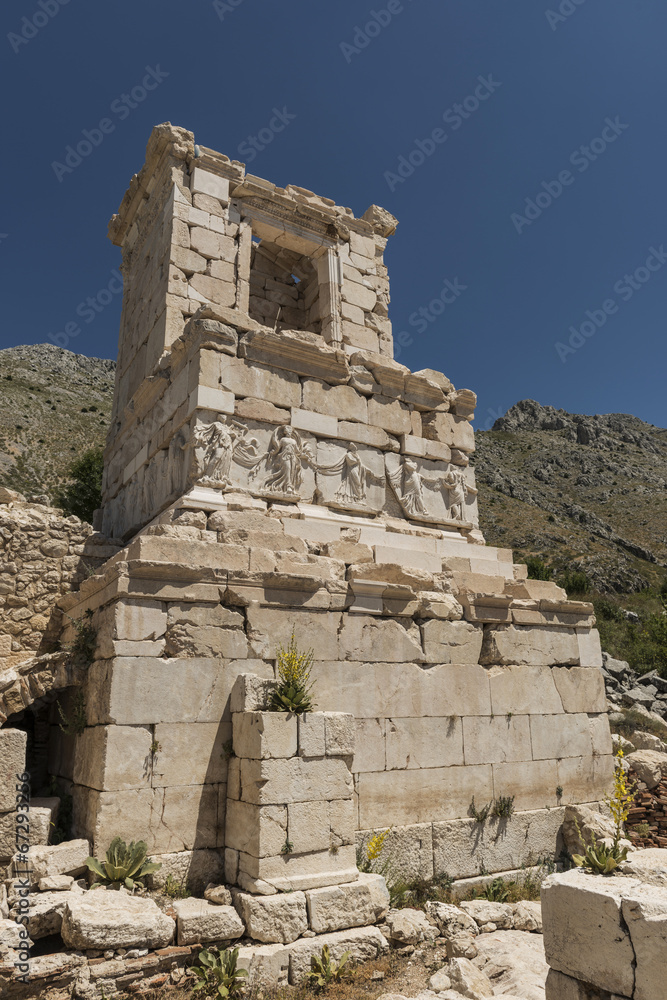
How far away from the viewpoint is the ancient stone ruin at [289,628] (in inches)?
257

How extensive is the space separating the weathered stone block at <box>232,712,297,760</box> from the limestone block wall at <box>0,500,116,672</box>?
3.60 metres

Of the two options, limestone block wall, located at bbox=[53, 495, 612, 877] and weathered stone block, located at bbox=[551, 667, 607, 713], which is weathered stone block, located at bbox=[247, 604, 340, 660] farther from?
weathered stone block, located at bbox=[551, 667, 607, 713]

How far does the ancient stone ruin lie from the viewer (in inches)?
257

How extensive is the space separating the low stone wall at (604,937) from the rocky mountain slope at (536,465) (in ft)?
120

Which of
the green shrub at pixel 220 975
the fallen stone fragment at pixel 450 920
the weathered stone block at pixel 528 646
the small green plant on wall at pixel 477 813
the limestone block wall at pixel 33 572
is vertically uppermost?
the limestone block wall at pixel 33 572

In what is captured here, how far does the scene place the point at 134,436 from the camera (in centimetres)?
1179

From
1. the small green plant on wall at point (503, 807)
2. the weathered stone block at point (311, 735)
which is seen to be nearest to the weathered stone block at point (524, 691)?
the small green plant on wall at point (503, 807)

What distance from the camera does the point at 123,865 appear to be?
6230 millimetres

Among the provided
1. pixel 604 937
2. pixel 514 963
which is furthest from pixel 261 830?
pixel 604 937

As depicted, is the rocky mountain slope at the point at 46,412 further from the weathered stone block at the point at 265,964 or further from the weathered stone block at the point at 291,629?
the weathered stone block at the point at 265,964

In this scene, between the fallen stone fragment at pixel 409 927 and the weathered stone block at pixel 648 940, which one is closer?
the weathered stone block at pixel 648 940

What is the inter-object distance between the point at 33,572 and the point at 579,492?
171ft

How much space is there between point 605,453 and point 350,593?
60419 millimetres

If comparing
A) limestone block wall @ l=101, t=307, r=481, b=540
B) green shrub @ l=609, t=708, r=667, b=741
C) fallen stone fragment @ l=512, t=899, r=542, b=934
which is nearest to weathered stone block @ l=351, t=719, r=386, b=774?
fallen stone fragment @ l=512, t=899, r=542, b=934
